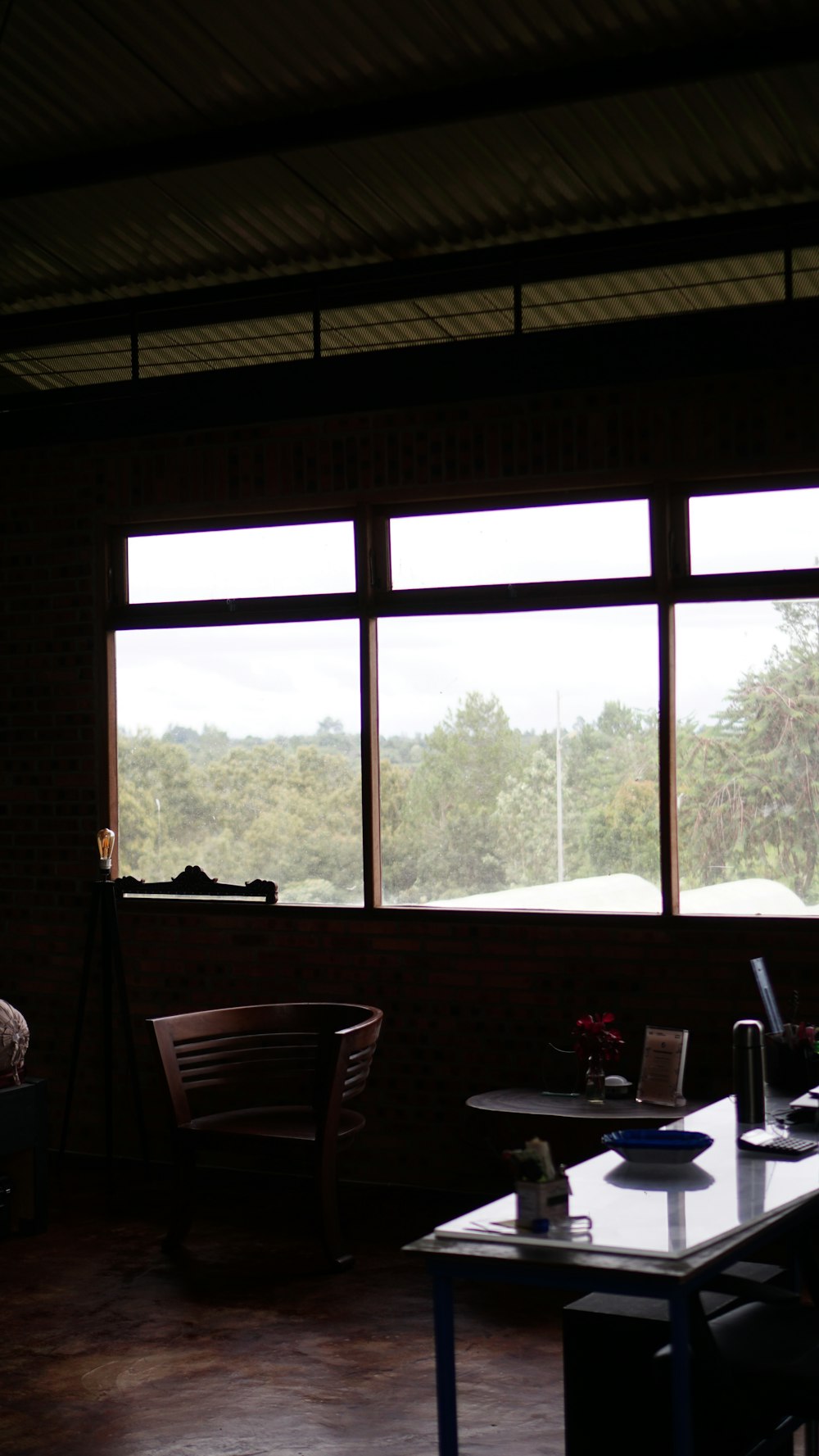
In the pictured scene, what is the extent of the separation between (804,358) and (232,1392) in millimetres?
3462

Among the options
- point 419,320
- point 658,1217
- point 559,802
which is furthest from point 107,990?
point 658,1217

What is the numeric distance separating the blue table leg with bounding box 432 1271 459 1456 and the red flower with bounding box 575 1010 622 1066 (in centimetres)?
277

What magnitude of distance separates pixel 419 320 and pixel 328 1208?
12.7 feet

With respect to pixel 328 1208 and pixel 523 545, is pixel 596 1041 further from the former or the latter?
pixel 523 545

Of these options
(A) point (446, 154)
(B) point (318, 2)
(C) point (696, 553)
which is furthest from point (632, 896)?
(B) point (318, 2)

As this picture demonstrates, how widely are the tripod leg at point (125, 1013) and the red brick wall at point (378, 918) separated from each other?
0.47 ft

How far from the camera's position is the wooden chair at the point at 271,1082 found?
5.67 metres

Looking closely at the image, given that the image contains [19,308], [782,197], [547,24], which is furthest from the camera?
[19,308]

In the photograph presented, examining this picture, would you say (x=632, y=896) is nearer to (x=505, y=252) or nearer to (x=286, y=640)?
(x=286, y=640)

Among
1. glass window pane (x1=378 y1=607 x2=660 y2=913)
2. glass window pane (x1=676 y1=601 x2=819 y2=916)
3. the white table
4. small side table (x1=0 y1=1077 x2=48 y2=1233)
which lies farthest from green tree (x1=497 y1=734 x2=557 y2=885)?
the white table

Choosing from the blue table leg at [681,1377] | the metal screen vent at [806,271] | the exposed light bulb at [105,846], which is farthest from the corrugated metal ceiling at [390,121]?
the blue table leg at [681,1377]

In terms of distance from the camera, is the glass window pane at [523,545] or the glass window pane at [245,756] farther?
the glass window pane at [245,756]

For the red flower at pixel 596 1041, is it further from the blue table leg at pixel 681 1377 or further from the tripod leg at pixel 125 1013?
the blue table leg at pixel 681 1377

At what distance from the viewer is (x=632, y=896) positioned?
643 cm
